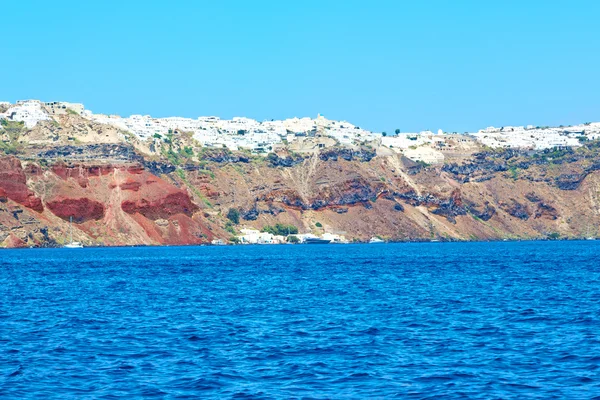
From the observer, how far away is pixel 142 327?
44.6 metres

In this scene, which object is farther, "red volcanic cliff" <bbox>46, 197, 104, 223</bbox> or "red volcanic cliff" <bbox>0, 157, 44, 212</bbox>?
"red volcanic cliff" <bbox>46, 197, 104, 223</bbox>

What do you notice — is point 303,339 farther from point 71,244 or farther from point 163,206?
point 163,206

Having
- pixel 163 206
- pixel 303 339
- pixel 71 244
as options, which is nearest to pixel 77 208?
pixel 71 244

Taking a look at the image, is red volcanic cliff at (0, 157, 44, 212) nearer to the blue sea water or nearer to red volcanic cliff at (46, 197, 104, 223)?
red volcanic cliff at (46, 197, 104, 223)

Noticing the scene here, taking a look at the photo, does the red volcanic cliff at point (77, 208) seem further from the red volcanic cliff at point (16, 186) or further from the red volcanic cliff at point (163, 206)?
the red volcanic cliff at point (163, 206)

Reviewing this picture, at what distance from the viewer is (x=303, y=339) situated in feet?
131

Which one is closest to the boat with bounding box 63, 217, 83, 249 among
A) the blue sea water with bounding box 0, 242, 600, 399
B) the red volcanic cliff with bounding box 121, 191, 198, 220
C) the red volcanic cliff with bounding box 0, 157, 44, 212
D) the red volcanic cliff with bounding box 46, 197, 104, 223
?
the red volcanic cliff with bounding box 46, 197, 104, 223

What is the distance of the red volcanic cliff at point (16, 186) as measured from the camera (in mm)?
165750

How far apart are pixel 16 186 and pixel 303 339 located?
135627 millimetres

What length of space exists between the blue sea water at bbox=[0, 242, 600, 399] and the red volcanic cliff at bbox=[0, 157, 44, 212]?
3631 inches

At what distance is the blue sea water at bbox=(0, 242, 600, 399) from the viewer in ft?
99.2

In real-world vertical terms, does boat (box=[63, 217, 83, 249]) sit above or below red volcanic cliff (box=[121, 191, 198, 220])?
below

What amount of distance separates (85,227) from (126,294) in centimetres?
11456

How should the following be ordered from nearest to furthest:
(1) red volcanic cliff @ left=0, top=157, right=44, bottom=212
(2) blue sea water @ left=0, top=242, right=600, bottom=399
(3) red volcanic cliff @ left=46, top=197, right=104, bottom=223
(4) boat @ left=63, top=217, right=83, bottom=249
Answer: (2) blue sea water @ left=0, top=242, right=600, bottom=399, (1) red volcanic cliff @ left=0, top=157, right=44, bottom=212, (4) boat @ left=63, top=217, right=83, bottom=249, (3) red volcanic cliff @ left=46, top=197, right=104, bottom=223
